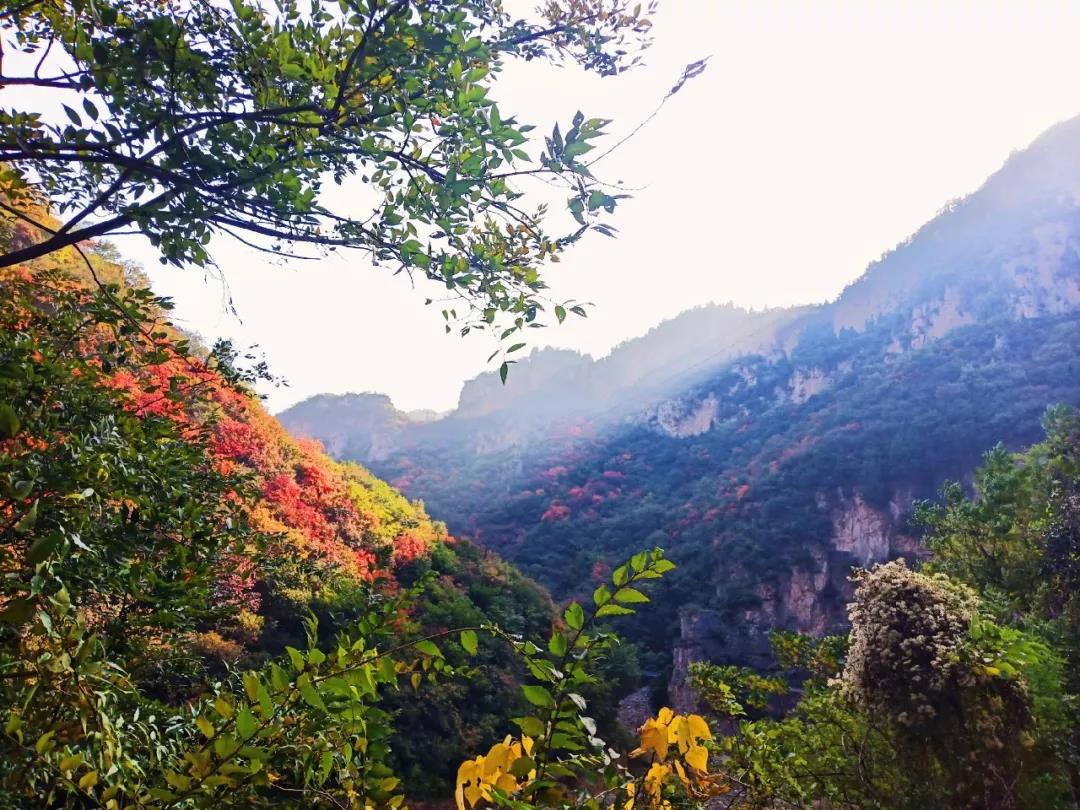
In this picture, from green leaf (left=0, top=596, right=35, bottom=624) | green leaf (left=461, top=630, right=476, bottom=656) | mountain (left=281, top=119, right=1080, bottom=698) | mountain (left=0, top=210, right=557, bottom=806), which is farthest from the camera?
mountain (left=281, top=119, right=1080, bottom=698)

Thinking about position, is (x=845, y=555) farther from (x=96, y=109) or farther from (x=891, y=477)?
(x=96, y=109)

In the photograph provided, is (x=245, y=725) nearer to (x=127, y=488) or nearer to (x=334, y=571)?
(x=127, y=488)

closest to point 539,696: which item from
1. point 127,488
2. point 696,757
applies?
point 696,757

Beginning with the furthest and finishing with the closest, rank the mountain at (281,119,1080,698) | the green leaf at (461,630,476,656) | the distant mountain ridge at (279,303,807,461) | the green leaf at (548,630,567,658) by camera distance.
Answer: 1. the distant mountain ridge at (279,303,807,461)
2. the mountain at (281,119,1080,698)
3. the green leaf at (461,630,476,656)
4. the green leaf at (548,630,567,658)

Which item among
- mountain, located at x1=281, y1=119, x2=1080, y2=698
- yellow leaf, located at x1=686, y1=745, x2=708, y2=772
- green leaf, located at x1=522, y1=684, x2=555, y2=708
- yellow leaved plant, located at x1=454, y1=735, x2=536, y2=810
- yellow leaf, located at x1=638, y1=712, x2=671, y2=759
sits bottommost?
mountain, located at x1=281, y1=119, x2=1080, y2=698

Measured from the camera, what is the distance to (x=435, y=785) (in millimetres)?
9852

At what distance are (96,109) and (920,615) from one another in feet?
20.1

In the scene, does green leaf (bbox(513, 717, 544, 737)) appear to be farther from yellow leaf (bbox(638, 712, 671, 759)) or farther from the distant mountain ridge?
the distant mountain ridge

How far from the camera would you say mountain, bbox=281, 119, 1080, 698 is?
82.7 feet

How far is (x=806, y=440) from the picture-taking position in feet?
109

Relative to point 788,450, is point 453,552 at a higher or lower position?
higher

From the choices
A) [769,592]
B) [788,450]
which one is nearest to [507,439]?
[788,450]

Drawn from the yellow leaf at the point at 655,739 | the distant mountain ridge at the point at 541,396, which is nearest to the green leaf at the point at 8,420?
the yellow leaf at the point at 655,739

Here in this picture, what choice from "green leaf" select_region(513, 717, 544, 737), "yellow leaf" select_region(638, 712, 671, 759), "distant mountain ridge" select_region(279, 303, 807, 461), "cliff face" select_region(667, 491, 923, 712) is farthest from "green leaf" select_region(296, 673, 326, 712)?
"distant mountain ridge" select_region(279, 303, 807, 461)
